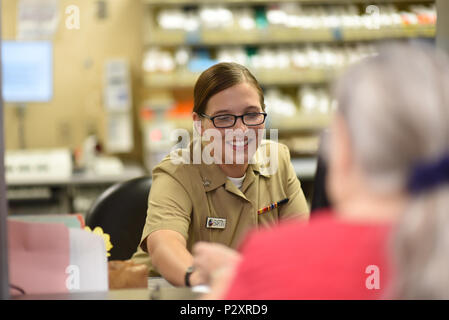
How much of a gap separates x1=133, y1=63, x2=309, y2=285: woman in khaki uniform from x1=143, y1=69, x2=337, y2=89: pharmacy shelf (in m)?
2.95

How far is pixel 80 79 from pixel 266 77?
4.72 feet

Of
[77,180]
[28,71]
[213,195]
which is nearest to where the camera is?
[213,195]

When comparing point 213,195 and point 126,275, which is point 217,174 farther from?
point 126,275

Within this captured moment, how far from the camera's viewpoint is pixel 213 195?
62.4 inches

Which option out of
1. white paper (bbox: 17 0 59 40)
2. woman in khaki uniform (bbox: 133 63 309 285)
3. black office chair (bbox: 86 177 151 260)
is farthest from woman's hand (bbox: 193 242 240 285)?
white paper (bbox: 17 0 59 40)

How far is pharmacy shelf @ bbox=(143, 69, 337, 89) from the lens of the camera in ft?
15.0

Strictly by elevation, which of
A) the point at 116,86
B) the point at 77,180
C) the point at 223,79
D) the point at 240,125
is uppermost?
the point at 116,86

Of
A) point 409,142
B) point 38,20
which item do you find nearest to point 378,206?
point 409,142

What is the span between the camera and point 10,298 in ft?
3.06

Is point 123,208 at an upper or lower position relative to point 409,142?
lower

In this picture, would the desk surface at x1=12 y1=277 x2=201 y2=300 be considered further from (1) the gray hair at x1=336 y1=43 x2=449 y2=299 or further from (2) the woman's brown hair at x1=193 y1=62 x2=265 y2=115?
(2) the woman's brown hair at x1=193 y1=62 x2=265 y2=115

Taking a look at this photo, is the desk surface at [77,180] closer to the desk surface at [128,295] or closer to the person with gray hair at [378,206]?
the desk surface at [128,295]

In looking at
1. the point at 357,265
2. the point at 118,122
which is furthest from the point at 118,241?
the point at 118,122

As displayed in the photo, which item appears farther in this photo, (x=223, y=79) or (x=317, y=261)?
(x=223, y=79)
